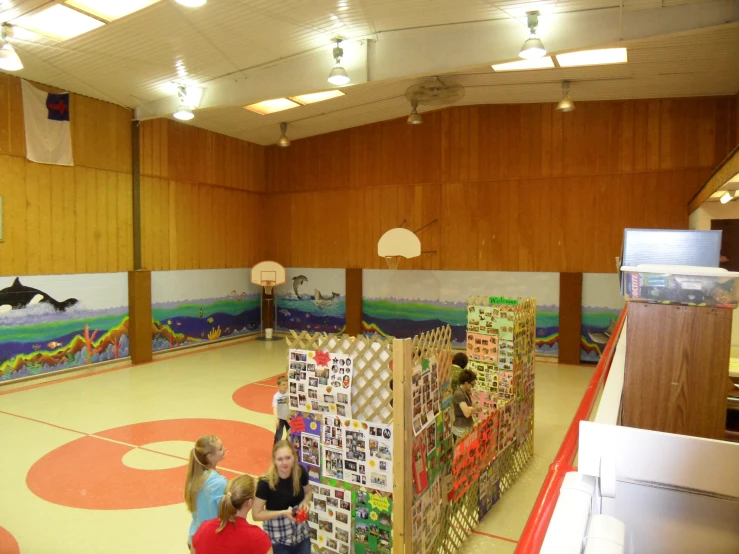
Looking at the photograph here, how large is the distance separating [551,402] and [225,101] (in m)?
8.08

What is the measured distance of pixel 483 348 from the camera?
645 centimetres

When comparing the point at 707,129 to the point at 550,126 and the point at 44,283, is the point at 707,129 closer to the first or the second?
the point at 550,126

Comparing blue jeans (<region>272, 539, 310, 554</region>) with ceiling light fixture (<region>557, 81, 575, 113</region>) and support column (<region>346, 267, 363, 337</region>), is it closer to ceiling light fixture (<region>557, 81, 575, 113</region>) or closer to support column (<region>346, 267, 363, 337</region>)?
ceiling light fixture (<region>557, 81, 575, 113</region>)

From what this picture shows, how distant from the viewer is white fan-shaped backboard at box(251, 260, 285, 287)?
47.6 feet

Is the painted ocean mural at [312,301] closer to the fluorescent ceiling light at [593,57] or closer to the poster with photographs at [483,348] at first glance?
the fluorescent ceiling light at [593,57]

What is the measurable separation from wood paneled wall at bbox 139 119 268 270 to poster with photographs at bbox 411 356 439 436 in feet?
32.7

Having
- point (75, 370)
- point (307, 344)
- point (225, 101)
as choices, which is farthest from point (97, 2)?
point (75, 370)

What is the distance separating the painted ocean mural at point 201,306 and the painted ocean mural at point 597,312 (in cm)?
904

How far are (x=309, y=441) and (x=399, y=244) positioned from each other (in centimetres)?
918

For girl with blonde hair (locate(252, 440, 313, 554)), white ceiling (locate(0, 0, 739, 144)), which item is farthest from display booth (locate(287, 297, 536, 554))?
white ceiling (locate(0, 0, 739, 144))

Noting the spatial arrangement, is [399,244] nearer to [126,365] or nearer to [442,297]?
[442,297]

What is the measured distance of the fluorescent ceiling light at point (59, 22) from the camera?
6867 mm

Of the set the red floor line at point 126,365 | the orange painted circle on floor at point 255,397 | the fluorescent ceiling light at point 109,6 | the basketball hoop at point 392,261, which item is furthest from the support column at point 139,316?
the fluorescent ceiling light at point 109,6

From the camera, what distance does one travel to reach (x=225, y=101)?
9875 mm
